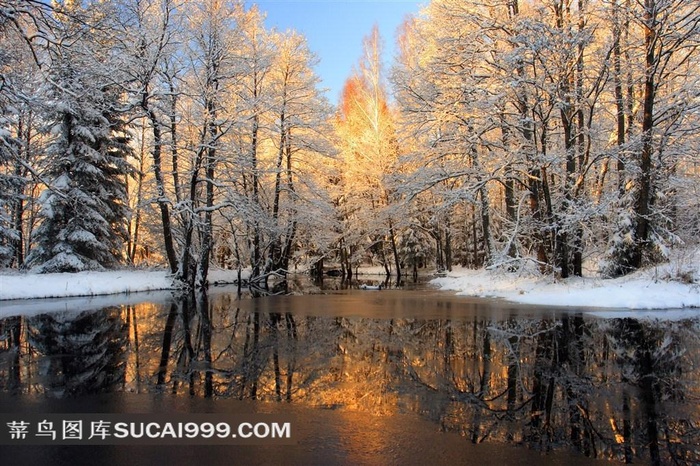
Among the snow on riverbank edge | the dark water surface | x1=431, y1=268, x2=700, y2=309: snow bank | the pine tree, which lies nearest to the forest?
the pine tree

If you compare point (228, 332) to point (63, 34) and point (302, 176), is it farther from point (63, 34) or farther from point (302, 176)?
point (302, 176)

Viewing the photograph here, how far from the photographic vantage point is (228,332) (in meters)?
9.77

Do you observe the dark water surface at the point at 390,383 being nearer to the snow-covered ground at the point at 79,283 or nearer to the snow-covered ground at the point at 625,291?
the snow-covered ground at the point at 625,291

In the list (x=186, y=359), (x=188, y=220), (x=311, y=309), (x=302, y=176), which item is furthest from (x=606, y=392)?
(x=302, y=176)

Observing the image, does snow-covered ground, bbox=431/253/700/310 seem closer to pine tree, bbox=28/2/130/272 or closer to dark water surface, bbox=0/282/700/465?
dark water surface, bbox=0/282/700/465

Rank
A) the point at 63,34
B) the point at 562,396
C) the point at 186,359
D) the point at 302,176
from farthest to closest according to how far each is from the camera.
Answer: the point at 302,176 → the point at 63,34 → the point at 186,359 → the point at 562,396

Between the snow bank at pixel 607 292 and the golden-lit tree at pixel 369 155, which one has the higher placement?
the golden-lit tree at pixel 369 155

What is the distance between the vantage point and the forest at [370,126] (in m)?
14.6

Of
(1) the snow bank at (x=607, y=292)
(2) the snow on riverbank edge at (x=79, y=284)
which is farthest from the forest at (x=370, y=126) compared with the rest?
(2) the snow on riverbank edge at (x=79, y=284)

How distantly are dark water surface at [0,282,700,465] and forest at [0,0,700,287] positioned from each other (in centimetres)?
483

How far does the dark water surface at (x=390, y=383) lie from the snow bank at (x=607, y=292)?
80.9 inches

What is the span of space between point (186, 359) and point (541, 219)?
14.4 metres

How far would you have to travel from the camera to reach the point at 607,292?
13258mm

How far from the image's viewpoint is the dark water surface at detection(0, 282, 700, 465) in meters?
3.95
